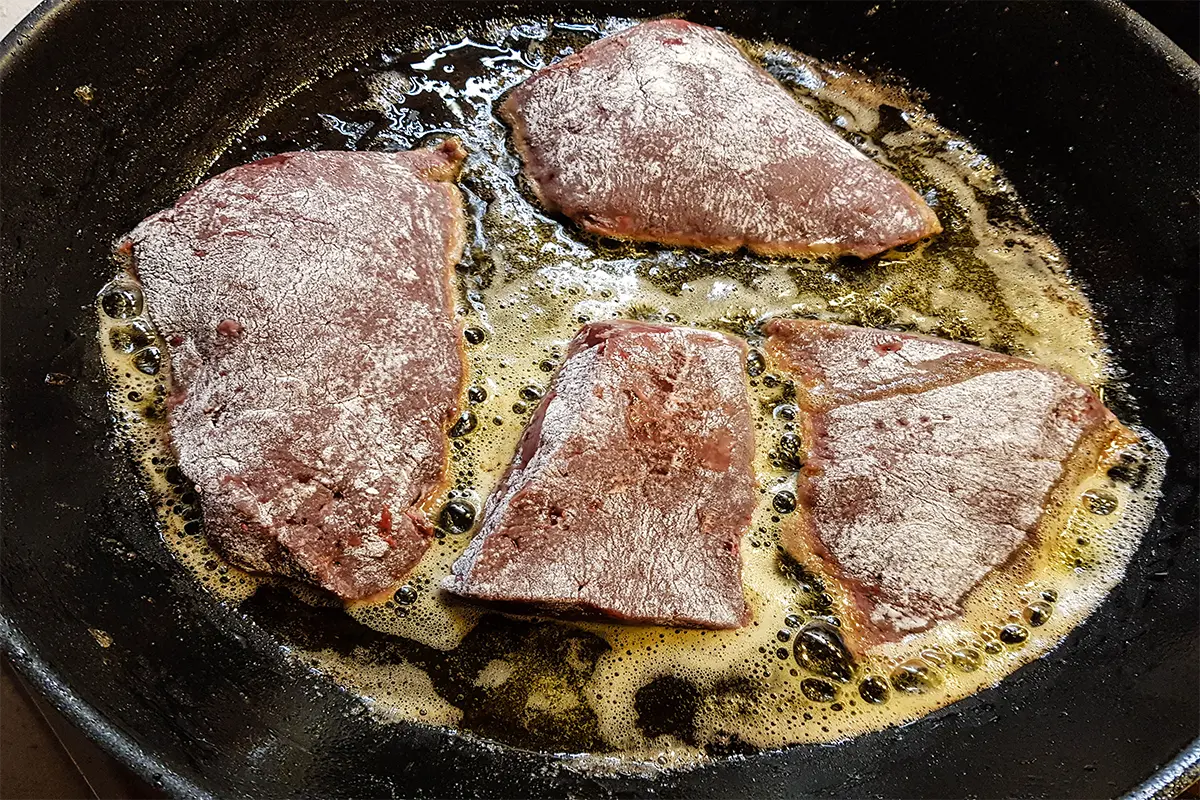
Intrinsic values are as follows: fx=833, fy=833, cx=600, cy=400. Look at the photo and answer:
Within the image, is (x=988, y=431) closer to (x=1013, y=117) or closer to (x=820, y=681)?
(x=820, y=681)

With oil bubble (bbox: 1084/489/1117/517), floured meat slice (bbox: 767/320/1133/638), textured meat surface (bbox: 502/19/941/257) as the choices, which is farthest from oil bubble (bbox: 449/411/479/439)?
oil bubble (bbox: 1084/489/1117/517)

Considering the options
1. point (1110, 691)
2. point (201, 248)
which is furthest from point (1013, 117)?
point (201, 248)

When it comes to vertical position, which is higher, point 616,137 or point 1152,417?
point 616,137

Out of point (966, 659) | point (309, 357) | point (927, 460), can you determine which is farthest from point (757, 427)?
point (309, 357)

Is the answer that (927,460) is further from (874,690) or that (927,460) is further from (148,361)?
(148,361)

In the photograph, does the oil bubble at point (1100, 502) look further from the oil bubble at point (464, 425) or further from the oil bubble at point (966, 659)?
the oil bubble at point (464, 425)
